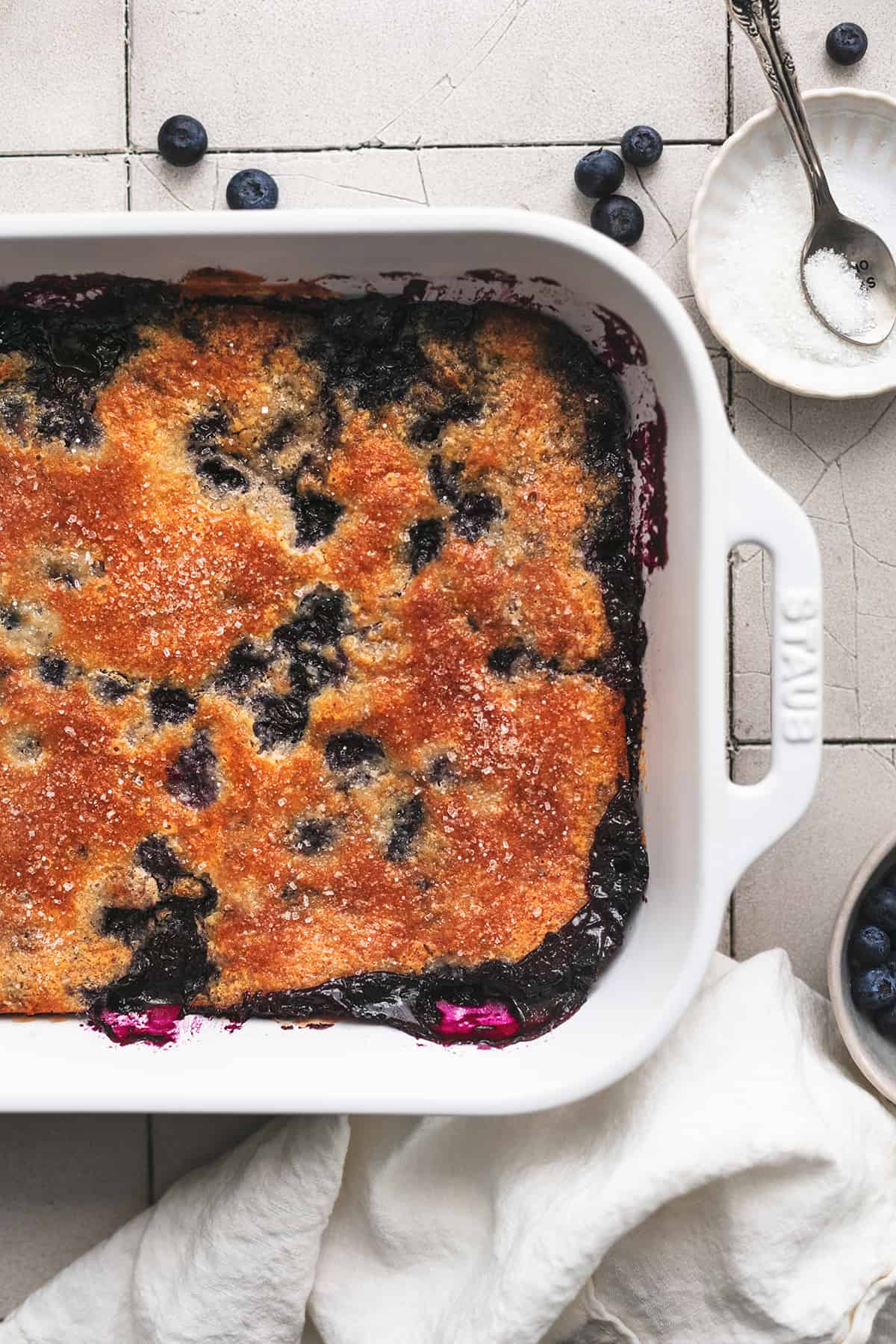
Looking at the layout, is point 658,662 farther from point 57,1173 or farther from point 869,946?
point 57,1173

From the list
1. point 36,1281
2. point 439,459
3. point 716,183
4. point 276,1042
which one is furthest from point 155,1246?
point 716,183

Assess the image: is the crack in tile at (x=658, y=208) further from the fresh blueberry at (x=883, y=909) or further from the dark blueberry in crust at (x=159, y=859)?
the dark blueberry in crust at (x=159, y=859)

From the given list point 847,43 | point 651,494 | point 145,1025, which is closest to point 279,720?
point 145,1025

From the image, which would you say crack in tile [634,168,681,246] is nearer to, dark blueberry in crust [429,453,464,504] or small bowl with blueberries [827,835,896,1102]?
dark blueberry in crust [429,453,464,504]

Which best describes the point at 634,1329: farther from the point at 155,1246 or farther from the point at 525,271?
the point at 525,271

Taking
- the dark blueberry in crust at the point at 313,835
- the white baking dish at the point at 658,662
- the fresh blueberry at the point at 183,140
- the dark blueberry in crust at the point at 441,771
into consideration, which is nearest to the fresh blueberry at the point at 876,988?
the white baking dish at the point at 658,662

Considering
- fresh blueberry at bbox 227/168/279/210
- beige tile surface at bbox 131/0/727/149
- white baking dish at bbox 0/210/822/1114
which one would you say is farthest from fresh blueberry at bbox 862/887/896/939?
fresh blueberry at bbox 227/168/279/210
